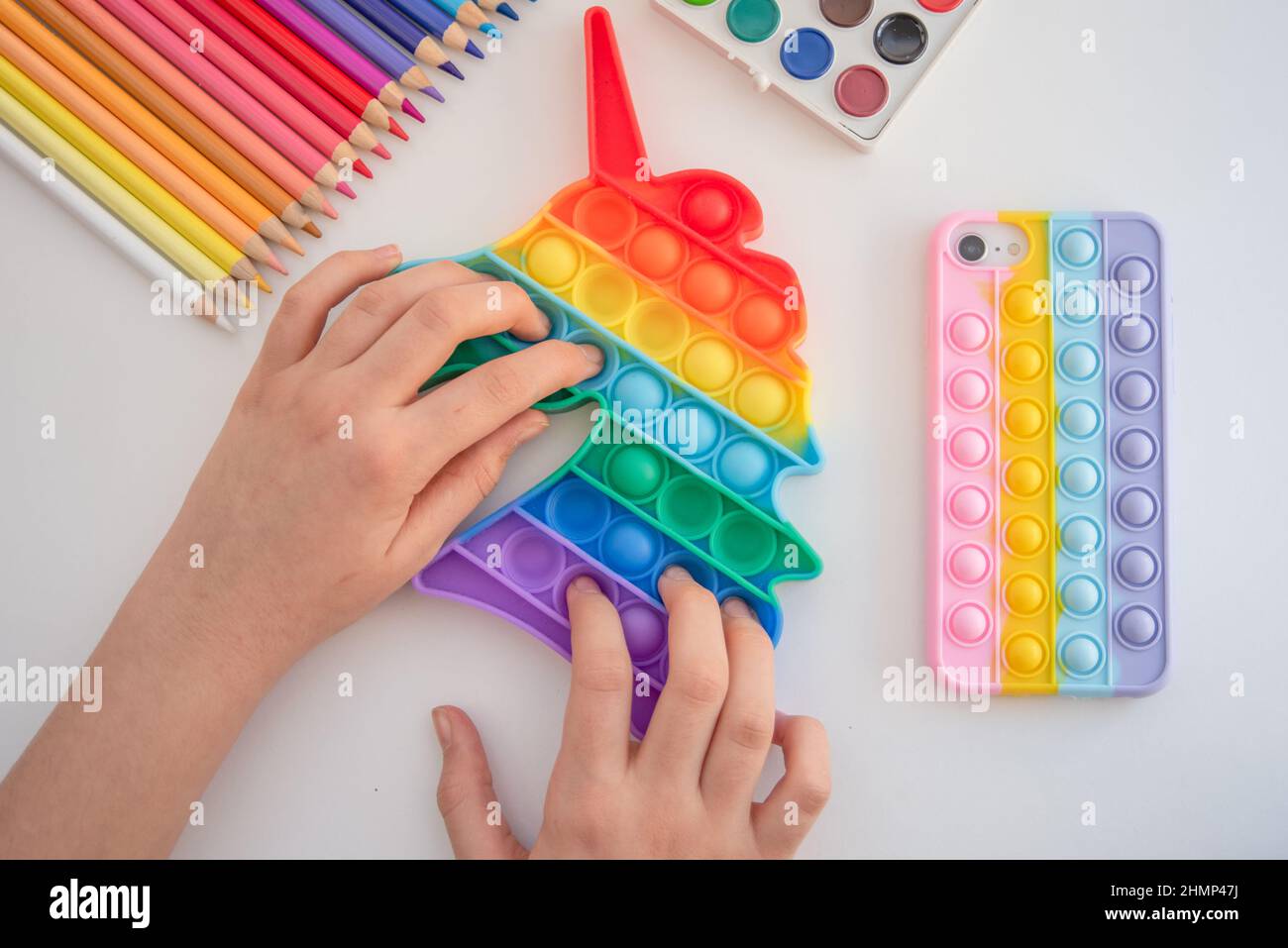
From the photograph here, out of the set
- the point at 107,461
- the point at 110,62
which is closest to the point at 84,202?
the point at 110,62

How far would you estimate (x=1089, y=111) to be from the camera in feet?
2.94

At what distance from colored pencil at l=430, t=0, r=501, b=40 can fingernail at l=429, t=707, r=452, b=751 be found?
0.59 meters

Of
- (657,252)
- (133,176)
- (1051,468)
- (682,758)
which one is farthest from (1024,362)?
(133,176)

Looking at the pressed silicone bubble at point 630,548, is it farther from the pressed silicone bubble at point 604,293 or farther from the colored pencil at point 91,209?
the colored pencil at point 91,209

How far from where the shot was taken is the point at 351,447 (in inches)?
30.0

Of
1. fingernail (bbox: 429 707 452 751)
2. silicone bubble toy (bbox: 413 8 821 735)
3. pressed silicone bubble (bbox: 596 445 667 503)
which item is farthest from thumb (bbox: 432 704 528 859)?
pressed silicone bubble (bbox: 596 445 667 503)

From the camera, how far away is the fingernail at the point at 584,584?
839mm

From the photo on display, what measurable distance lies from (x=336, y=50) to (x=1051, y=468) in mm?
705

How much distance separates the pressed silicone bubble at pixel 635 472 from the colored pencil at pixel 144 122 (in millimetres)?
330

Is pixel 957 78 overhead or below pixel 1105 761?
overhead
